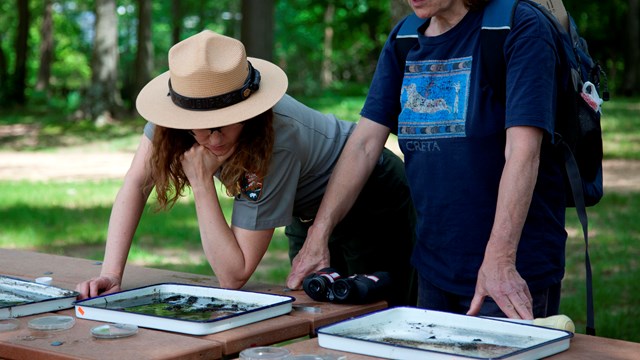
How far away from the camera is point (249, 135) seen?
9.86ft

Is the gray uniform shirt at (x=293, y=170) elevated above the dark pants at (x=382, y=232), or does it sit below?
above

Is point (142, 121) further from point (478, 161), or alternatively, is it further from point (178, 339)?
point (178, 339)

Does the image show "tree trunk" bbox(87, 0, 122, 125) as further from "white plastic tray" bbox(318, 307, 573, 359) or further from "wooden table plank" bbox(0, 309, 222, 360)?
"white plastic tray" bbox(318, 307, 573, 359)

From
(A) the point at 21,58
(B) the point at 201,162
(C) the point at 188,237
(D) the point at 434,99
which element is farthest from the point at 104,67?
(D) the point at 434,99

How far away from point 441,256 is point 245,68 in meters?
0.83

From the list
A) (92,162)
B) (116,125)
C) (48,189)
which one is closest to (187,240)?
(48,189)

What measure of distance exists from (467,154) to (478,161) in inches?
1.5

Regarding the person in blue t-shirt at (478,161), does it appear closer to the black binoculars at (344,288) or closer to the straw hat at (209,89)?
the black binoculars at (344,288)

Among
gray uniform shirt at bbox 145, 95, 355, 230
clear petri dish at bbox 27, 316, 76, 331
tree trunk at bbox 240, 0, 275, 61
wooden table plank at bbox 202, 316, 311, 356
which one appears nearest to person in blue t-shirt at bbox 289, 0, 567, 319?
gray uniform shirt at bbox 145, 95, 355, 230

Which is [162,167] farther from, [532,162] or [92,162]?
[92,162]

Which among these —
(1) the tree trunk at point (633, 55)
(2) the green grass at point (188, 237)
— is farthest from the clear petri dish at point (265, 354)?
(1) the tree trunk at point (633, 55)

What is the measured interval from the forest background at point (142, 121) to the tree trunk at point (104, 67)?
3cm

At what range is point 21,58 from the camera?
2939 centimetres

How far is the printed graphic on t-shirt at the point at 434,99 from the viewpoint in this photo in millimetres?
2805
